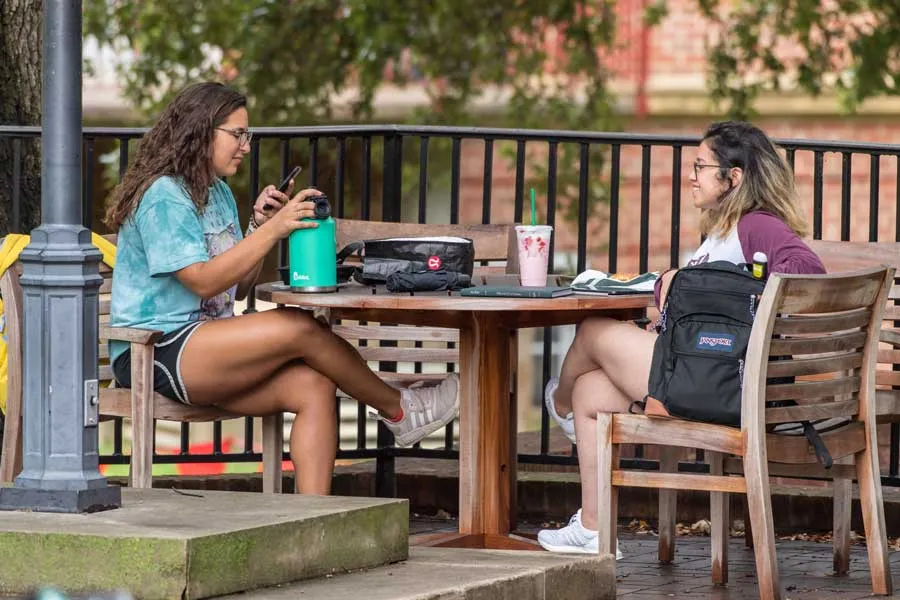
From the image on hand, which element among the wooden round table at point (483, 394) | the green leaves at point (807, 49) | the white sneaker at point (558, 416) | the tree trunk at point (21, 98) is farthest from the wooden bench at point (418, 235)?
the green leaves at point (807, 49)

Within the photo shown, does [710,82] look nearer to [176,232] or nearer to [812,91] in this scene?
[812,91]

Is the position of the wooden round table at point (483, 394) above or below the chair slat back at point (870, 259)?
below

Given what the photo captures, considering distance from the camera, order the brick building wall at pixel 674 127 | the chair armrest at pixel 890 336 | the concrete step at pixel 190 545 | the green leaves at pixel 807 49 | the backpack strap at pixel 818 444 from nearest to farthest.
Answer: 1. the concrete step at pixel 190 545
2. the backpack strap at pixel 818 444
3. the chair armrest at pixel 890 336
4. the green leaves at pixel 807 49
5. the brick building wall at pixel 674 127

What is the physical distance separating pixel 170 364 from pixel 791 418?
1.82 metres

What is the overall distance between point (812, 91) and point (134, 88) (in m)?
5.30

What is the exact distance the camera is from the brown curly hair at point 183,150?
5688 millimetres

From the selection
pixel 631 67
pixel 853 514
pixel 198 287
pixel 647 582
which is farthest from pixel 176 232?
pixel 631 67

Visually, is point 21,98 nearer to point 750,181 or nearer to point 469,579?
point 750,181

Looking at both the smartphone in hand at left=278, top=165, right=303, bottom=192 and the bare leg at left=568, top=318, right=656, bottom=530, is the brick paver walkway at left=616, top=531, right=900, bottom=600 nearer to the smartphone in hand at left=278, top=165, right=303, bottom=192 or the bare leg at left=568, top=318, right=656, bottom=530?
the bare leg at left=568, top=318, right=656, bottom=530

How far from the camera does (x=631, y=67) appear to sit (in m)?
22.0

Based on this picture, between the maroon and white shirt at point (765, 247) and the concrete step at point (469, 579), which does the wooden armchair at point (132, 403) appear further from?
the maroon and white shirt at point (765, 247)

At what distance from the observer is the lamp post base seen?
15.2ft

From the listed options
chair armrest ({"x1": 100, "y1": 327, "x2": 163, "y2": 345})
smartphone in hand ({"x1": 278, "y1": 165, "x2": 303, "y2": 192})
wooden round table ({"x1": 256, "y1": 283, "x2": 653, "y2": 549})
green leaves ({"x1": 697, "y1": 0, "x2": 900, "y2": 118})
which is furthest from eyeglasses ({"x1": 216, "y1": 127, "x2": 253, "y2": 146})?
green leaves ({"x1": 697, "y1": 0, "x2": 900, "y2": 118})

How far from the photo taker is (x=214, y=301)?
588 cm
